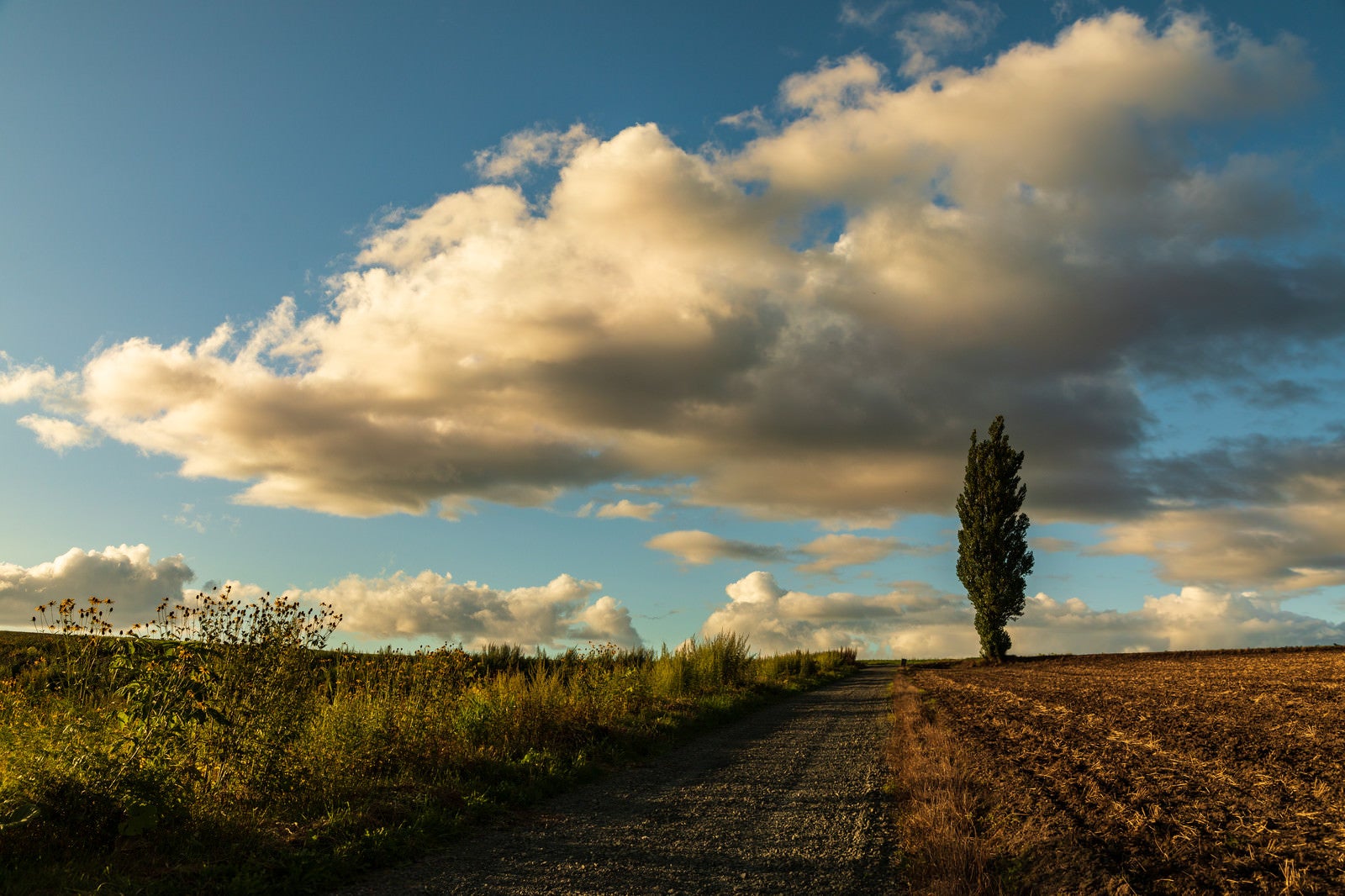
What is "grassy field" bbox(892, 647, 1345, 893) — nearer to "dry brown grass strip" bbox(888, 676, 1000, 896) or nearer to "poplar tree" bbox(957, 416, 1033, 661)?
"dry brown grass strip" bbox(888, 676, 1000, 896)

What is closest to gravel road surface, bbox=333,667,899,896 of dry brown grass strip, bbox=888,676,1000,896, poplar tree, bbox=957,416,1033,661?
dry brown grass strip, bbox=888,676,1000,896

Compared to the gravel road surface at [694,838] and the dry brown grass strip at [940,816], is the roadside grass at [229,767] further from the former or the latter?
the dry brown grass strip at [940,816]

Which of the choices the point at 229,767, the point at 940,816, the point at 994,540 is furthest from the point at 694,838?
the point at 994,540

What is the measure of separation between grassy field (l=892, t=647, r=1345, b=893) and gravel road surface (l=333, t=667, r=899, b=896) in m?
0.54

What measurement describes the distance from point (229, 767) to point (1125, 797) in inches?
362

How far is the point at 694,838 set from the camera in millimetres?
6852

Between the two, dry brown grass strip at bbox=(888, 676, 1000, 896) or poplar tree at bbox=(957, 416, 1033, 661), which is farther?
poplar tree at bbox=(957, 416, 1033, 661)

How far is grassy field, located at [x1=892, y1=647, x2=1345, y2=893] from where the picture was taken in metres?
5.73

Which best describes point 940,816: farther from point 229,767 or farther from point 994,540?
point 994,540

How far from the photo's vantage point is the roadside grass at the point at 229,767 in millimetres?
5809

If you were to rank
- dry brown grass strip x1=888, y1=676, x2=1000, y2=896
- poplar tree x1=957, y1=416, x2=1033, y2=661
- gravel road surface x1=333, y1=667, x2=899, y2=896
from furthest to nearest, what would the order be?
poplar tree x1=957, y1=416, x2=1033, y2=661
gravel road surface x1=333, y1=667, x2=899, y2=896
dry brown grass strip x1=888, y1=676, x2=1000, y2=896

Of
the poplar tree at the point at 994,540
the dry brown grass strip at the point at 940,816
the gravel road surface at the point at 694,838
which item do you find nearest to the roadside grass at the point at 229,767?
the gravel road surface at the point at 694,838

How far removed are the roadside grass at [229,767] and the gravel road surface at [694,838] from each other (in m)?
0.59

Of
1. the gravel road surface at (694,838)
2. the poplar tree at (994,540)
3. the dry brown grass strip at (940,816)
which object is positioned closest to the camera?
the dry brown grass strip at (940,816)
